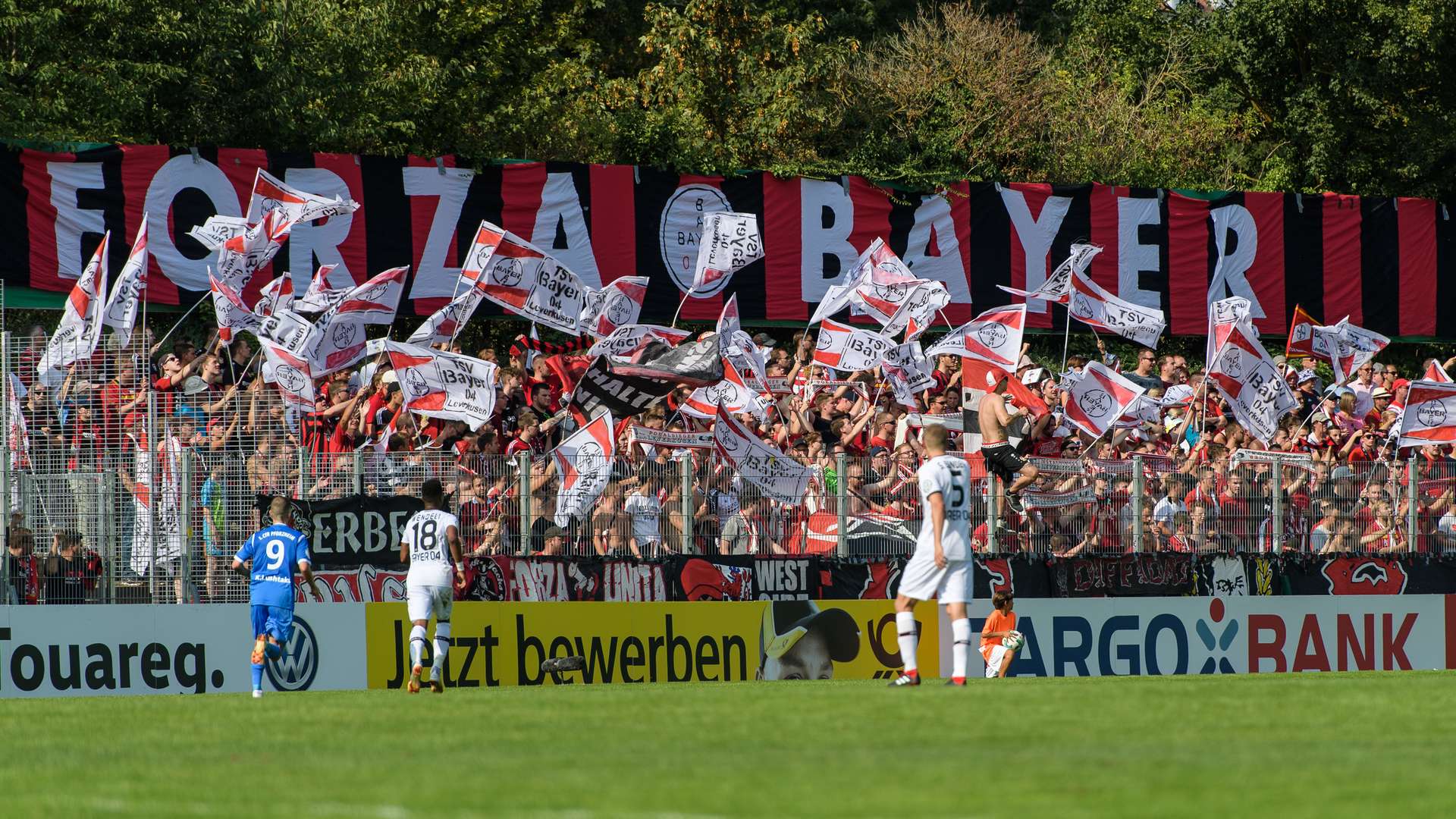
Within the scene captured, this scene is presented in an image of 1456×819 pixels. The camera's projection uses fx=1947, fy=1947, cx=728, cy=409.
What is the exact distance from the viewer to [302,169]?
1020 inches

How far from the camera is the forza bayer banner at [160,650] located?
19.1 meters

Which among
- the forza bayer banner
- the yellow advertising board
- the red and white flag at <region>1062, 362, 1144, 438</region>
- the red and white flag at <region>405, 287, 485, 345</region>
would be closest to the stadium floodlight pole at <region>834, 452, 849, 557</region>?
the yellow advertising board

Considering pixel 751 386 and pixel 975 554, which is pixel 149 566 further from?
pixel 975 554

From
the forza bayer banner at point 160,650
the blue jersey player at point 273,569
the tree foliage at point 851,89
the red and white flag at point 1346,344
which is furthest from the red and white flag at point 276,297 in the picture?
the red and white flag at point 1346,344

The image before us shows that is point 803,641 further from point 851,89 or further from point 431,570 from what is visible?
point 851,89

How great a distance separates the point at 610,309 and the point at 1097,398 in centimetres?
612

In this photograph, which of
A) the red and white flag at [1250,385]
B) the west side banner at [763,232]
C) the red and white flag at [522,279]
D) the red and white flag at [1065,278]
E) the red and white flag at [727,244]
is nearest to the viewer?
the red and white flag at [522,279]

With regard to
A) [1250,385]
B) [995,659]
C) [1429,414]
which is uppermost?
[1250,385]

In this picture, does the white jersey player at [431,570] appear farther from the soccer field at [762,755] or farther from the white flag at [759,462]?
the white flag at [759,462]

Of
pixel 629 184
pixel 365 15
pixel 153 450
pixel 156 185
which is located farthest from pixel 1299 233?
pixel 153 450

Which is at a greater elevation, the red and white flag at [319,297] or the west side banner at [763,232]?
the west side banner at [763,232]

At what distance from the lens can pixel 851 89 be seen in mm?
38781

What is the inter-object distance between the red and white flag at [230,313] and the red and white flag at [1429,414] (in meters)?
15.1

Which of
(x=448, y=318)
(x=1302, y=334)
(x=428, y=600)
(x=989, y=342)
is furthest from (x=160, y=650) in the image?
(x=1302, y=334)
